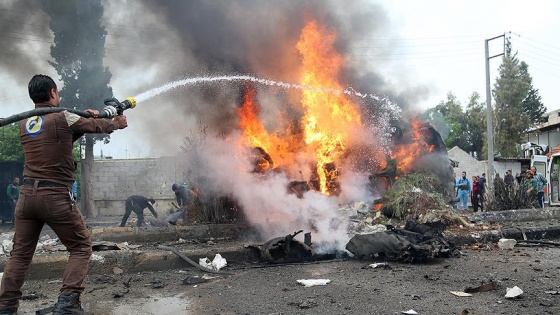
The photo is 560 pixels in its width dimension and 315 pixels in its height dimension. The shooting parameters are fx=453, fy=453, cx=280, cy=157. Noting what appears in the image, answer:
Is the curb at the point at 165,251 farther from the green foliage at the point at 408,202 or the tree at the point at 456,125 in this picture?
the tree at the point at 456,125

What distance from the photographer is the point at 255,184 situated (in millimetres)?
8188

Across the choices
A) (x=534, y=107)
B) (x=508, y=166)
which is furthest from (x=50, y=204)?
(x=534, y=107)

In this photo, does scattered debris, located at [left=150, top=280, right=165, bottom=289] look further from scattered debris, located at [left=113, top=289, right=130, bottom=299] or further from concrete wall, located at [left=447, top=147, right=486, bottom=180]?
concrete wall, located at [left=447, top=147, right=486, bottom=180]

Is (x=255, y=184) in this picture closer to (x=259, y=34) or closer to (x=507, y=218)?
(x=259, y=34)

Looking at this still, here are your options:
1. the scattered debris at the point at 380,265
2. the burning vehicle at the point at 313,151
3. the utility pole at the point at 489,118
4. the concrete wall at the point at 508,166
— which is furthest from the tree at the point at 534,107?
the scattered debris at the point at 380,265

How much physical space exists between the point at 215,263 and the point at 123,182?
572 inches

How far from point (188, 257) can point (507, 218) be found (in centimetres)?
702

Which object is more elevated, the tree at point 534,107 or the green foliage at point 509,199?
the tree at point 534,107

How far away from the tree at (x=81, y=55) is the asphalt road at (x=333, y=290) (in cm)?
1037

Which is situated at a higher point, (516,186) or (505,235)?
(516,186)

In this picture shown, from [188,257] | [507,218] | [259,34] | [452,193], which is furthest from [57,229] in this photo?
[452,193]

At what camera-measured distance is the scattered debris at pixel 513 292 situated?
4203 millimetres

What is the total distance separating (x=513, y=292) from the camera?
4.26 meters

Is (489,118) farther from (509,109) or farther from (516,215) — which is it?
(509,109)
